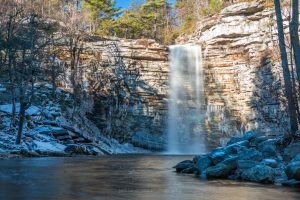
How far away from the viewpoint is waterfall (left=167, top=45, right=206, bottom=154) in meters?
36.5

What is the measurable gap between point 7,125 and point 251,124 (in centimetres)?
2217

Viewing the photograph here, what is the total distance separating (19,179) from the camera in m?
10.3

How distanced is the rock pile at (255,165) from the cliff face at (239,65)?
2248 cm

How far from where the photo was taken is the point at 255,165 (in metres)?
11.3

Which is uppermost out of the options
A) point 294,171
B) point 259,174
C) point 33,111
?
point 33,111

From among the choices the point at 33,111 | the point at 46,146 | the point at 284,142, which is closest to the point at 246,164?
the point at 284,142

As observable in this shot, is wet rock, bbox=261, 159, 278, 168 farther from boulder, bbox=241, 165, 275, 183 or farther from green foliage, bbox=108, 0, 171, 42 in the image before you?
green foliage, bbox=108, 0, 171, 42

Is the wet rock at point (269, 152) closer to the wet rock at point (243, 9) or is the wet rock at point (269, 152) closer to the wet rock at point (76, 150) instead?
the wet rock at point (76, 150)

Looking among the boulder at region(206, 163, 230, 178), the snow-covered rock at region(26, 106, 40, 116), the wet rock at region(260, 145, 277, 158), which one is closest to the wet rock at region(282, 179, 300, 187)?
the boulder at region(206, 163, 230, 178)

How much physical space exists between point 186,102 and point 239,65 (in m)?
6.67

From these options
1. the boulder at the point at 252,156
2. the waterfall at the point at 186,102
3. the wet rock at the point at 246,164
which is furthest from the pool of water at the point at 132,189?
the waterfall at the point at 186,102

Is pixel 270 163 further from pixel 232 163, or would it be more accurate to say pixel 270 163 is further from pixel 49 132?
pixel 49 132

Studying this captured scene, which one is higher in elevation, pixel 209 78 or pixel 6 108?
pixel 209 78

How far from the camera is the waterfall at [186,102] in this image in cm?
3651
